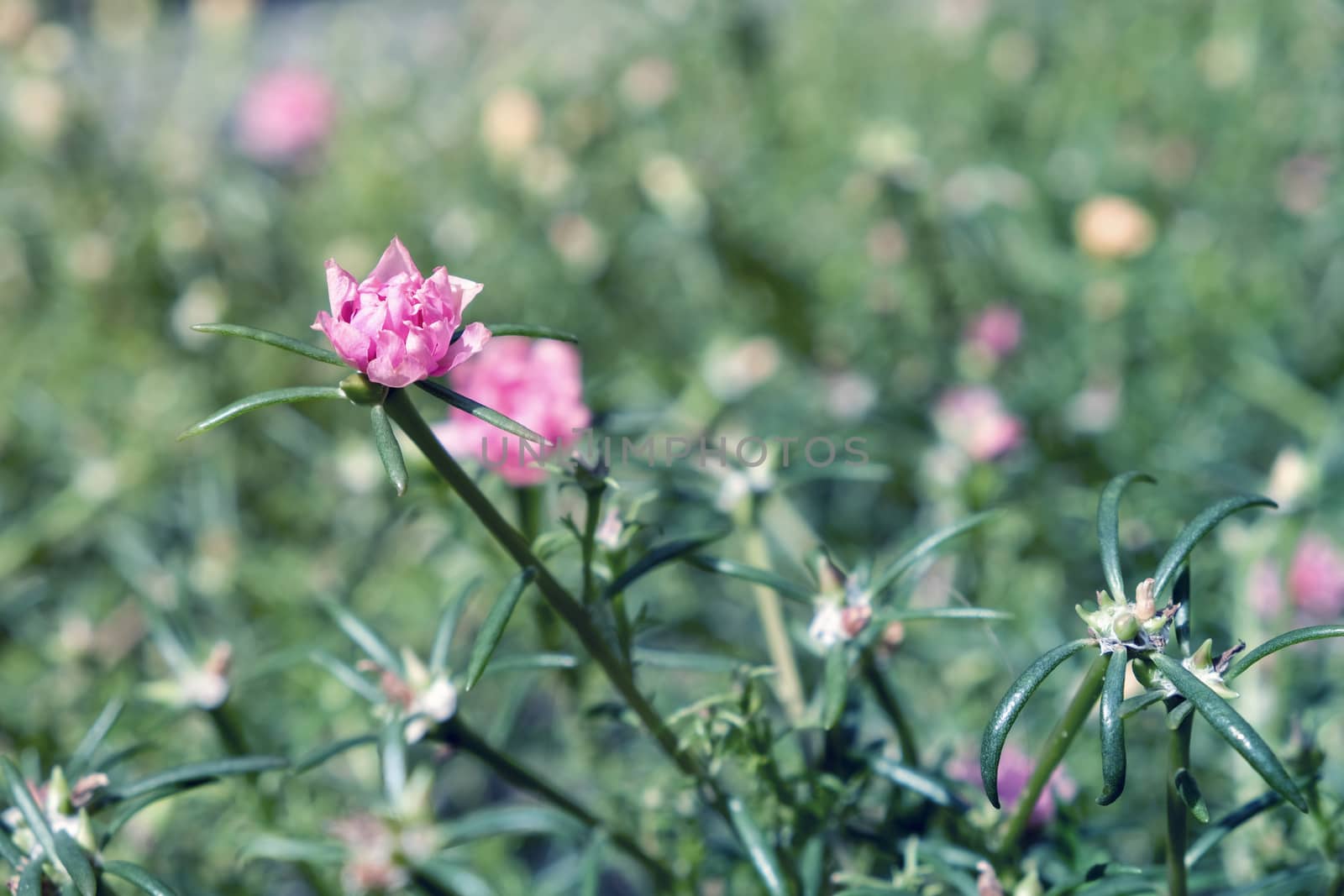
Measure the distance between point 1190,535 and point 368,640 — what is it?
53 cm

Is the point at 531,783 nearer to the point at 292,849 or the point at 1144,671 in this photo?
the point at 292,849

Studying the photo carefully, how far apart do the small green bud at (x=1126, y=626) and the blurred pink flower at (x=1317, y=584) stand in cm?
78

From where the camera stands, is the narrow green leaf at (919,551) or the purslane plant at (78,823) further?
the narrow green leaf at (919,551)

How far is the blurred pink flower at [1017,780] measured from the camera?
722 millimetres

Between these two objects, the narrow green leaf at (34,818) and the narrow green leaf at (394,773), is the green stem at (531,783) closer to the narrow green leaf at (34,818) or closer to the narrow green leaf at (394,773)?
the narrow green leaf at (394,773)

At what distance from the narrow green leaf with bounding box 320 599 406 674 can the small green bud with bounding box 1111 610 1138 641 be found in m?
0.45

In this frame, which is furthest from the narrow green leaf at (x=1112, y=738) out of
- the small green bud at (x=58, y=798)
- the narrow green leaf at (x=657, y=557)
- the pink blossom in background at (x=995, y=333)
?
the pink blossom in background at (x=995, y=333)

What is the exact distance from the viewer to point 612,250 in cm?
185

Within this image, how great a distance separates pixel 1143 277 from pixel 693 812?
1.20 meters

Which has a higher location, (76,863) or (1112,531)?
(1112,531)

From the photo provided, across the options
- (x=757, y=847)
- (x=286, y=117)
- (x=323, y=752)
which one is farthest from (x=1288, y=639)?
(x=286, y=117)

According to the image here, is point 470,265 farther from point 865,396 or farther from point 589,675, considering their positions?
point 589,675

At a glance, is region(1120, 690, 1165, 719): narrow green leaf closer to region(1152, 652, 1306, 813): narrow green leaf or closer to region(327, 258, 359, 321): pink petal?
region(1152, 652, 1306, 813): narrow green leaf

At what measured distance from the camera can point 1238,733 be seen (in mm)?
445
